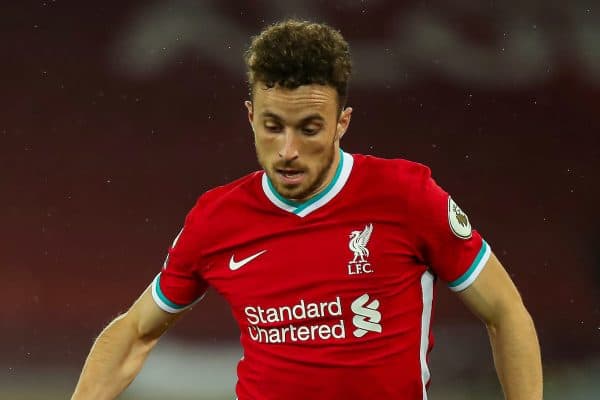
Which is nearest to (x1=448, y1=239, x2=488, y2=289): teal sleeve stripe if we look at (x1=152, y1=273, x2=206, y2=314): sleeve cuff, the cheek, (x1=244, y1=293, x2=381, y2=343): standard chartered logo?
(x1=244, y1=293, x2=381, y2=343): standard chartered logo

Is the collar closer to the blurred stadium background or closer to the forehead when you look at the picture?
the forehead

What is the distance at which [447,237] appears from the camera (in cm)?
193

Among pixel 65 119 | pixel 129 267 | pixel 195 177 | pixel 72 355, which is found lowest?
pixel 72 355

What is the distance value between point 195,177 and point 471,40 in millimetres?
1040

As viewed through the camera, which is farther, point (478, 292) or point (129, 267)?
point (129, 267)

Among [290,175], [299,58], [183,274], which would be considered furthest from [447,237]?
[183,274]

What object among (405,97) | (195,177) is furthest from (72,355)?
(405,97)

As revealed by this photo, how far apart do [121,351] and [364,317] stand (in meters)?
0.53

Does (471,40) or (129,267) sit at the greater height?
(471,40)

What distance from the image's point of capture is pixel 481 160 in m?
3.79

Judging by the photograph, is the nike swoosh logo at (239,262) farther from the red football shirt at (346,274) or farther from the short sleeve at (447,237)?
the short sleeve at (447,237)

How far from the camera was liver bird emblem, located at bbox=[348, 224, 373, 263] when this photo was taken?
1977 millimetres

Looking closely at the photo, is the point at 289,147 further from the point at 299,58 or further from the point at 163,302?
the point at 163,302

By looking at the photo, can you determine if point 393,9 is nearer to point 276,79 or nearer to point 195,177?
point 195,177
